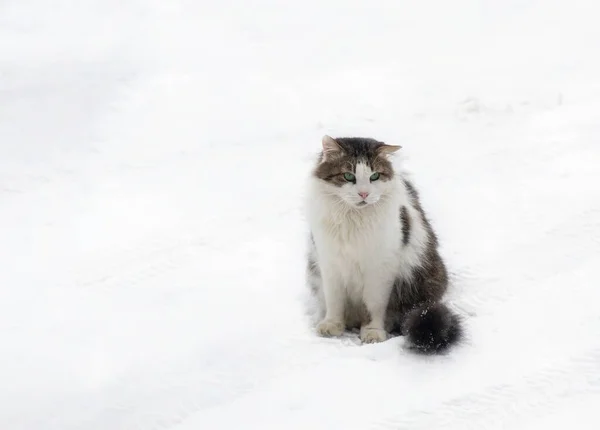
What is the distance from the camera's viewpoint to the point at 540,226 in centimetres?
464

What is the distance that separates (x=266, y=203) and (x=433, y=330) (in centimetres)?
231

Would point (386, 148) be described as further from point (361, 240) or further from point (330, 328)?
point (330, 328)

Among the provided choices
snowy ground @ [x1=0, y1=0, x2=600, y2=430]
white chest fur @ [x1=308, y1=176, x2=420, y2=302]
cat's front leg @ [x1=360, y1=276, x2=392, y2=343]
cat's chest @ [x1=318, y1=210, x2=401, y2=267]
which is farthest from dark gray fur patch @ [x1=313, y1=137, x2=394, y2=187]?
snowy ground @ [x1=0, y1=0, x2=600, y2=430]

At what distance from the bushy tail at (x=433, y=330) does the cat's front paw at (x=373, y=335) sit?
273mm

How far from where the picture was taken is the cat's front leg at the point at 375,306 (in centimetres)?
375

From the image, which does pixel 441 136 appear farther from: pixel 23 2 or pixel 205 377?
pixel 23 2

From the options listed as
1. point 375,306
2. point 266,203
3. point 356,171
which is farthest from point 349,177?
point 266,203

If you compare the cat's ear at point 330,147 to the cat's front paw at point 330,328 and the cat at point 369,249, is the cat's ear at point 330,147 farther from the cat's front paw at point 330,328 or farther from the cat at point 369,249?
the cat's front paw at point 330,328

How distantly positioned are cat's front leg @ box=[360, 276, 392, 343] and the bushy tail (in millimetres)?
296

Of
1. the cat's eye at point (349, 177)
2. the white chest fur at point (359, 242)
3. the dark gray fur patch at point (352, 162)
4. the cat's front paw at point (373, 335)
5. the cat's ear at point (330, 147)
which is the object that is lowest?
the cat's front paw at point (373, 335)

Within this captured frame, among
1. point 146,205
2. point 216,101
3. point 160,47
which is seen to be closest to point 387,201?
point 146,205

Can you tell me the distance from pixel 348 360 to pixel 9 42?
19.6 ft

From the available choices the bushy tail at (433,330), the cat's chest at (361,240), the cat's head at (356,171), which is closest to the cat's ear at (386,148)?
the cat's head at (356,171)

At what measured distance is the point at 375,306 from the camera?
12.5ft
